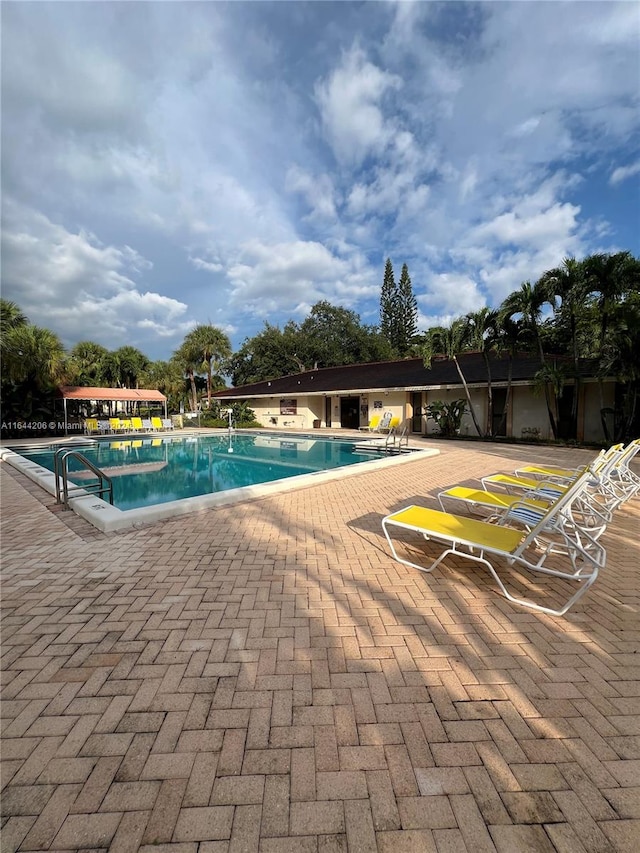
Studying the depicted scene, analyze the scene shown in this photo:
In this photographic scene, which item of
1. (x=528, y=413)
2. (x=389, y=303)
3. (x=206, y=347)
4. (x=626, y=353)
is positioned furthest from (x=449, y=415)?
(x=389, y=303)

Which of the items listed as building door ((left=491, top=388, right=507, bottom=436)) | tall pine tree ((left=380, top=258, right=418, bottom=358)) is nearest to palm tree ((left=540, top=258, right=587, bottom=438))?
building door ((left=491, top=388, right=507, bottom=436))

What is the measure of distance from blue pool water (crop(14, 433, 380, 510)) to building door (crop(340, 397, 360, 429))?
4.99m

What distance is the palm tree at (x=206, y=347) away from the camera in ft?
101

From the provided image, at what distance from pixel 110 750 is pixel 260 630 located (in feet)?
3.42

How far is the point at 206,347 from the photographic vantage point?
30641mm

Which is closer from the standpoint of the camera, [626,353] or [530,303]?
[626,353]

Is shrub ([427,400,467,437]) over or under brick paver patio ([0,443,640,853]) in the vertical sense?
over

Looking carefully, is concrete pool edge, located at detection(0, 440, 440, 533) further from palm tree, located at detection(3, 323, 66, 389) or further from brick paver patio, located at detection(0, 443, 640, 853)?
palm tree, located at detection(3, 323, 66, 389)

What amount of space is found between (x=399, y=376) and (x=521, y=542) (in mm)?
19136

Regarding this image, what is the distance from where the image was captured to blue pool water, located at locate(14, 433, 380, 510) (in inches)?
356

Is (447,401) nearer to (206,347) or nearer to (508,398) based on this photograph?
(508,398)

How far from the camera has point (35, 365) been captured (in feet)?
53.4

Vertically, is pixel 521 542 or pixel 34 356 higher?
pixel 34 356

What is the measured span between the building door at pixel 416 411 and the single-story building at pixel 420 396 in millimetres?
43
